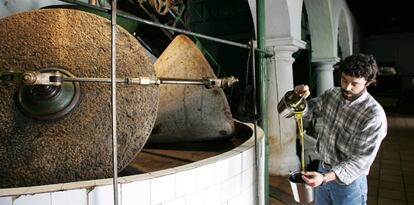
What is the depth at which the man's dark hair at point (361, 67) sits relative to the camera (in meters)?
1.78

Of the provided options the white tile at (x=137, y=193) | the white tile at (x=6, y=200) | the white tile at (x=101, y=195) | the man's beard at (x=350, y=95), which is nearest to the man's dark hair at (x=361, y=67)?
the man's beard at (x=350, y=95)

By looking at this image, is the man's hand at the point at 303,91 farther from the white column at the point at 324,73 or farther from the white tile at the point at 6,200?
the white column at the point at 324,73

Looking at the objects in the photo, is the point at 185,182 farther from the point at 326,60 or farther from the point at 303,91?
the point at 326,60

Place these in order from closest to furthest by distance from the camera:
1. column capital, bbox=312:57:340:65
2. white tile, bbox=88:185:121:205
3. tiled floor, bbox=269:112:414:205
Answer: white tile, bbox=88:185:121:205
tiled floor, bbox=269:112:414:205
column capital, bbox=312:57:340:65

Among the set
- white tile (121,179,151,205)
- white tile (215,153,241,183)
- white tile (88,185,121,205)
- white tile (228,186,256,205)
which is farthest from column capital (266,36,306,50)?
white tile (88,185,121,205)

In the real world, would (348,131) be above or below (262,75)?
below

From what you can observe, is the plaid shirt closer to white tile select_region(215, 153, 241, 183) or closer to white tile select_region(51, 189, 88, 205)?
white tile select_region(215, 153, 241, 183)

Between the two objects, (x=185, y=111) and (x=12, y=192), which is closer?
(x=12, y=192)

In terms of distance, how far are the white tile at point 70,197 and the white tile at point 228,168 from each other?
629 millimetres

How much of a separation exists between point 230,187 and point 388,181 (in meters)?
3.44

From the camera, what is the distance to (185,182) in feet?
4.43

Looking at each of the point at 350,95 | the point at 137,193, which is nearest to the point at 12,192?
the point at 137,193

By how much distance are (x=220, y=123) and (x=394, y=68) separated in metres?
16.2

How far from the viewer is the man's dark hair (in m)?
1.78
